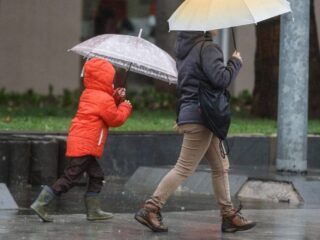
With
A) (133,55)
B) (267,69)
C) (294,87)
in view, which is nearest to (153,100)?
(267,69)

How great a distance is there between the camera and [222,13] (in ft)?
27.4

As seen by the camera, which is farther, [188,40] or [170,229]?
[170,229]

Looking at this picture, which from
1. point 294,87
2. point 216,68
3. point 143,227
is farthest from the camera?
point 294,87

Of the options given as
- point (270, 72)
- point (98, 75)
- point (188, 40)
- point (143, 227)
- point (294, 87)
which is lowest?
point (143, 227)

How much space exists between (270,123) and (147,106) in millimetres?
3235

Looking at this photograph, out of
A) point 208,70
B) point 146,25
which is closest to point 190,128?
point 208,70

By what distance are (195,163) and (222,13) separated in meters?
1.12

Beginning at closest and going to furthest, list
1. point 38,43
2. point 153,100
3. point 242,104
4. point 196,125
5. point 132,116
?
point 196,125 < point 132,116 < point 153,100 < point 242,104 < point 38,43

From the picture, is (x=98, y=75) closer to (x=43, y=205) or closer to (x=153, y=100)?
(x=43, y=205)

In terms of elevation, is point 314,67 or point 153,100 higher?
point 314,67

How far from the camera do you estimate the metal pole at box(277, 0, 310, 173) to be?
11.6m

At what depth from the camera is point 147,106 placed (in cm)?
1797

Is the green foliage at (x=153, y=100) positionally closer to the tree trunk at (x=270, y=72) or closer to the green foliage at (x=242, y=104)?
the green foliage at (x=242, y=104)

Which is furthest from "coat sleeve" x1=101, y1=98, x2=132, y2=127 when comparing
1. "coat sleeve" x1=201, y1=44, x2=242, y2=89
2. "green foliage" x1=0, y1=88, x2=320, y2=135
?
"green foliage" x1=0, y1=88, x2=320, y2=135
